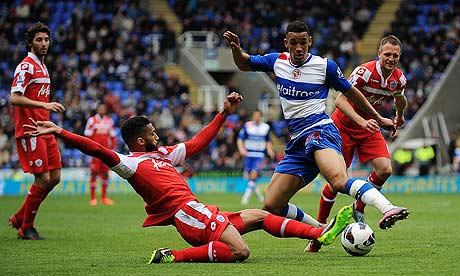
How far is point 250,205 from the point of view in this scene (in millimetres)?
21125

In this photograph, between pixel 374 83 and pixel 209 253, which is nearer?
pixel 209 253

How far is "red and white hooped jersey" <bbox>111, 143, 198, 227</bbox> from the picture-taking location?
9.03 m

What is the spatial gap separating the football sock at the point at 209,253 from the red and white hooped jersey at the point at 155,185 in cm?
44

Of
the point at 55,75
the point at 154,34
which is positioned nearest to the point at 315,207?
the point at 55,75

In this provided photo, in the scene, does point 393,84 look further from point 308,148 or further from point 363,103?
point 308,148

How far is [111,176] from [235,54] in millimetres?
19137

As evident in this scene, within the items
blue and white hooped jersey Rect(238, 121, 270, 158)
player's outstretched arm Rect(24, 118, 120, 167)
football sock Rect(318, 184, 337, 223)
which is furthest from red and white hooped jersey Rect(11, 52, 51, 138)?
blue and white hooped jersey Rect(238, 121, 270, 158)

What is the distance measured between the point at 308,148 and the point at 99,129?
12860mm

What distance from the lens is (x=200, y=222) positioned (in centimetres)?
889

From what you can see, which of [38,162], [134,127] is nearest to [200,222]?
[134,127]

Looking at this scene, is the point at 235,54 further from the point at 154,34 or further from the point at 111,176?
the point at 154,34

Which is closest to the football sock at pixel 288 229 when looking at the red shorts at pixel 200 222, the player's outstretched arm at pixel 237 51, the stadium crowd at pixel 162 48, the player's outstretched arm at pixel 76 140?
the red shorts at pixel 200 222

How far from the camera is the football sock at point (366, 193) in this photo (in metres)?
8.86

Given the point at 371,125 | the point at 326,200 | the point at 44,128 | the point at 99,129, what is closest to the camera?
the point at 44,128
